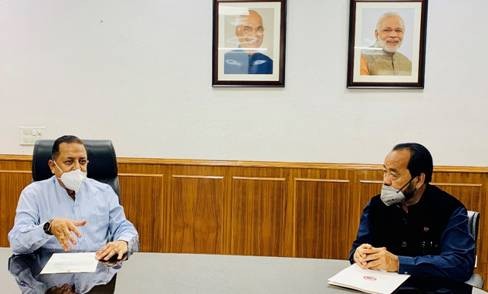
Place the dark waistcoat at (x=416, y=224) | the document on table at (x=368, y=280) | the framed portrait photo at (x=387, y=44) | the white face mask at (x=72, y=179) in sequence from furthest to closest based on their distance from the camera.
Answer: the framed portrait photo at (x=387, y=44)
the white face mask at (x=72, y=179)
the dark waistcoat at (x=416, y=224)
the document on table at (x=368, y=280)

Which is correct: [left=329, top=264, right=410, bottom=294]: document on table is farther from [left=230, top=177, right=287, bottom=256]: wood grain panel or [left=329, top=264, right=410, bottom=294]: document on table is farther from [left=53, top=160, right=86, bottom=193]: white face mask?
[left=230, top=177, right=287, bottom=256]: wood grain panel

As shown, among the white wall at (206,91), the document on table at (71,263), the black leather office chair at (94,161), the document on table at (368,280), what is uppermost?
the white wall at (206,91)

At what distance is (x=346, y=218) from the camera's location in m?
3.16

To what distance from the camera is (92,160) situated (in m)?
2.20

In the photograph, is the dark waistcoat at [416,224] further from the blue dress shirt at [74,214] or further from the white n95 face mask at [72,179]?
the white n95 face mask at [72,179]

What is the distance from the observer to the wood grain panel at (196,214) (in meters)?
3.22

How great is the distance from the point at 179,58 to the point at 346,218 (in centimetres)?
156

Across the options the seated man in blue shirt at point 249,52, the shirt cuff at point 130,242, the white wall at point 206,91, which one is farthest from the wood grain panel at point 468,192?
the shirt cuff at point 130,242

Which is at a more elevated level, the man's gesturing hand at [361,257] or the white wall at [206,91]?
the white wall at [206,91]

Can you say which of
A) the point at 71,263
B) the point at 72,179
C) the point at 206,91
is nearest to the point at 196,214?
the point at 206,91

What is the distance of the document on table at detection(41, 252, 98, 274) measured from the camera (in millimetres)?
1598

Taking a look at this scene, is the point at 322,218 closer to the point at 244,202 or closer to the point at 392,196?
the point at 244,202

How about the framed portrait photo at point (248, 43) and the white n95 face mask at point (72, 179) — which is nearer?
the white n95 face mask at point (72, 179)

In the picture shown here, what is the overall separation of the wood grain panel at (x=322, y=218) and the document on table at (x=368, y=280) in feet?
4.91
